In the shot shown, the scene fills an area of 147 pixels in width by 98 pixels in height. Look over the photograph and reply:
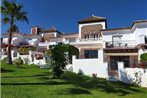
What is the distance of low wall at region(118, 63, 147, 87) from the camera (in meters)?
22.8

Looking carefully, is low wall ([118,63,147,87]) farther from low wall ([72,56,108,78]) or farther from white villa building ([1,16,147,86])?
low wall ([72,56,108,78])

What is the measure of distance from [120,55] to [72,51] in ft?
30.1

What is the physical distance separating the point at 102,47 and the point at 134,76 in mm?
16805

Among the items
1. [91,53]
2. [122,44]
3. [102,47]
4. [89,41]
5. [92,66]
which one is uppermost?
[89,41]

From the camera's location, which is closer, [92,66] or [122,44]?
[92,66]

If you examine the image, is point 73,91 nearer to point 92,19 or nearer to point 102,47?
point 102,47

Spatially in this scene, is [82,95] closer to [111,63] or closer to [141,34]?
[111,63]

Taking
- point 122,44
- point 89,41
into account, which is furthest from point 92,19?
point 122,44

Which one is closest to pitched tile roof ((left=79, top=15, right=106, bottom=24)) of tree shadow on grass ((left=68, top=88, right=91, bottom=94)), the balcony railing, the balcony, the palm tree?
the balcony

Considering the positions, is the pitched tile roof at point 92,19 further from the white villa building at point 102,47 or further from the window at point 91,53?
the window at point 91,53

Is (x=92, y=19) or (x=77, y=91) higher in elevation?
(x=92, y=19)

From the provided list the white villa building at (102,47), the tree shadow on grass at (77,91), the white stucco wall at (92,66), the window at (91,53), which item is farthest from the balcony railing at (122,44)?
the tree shadow on grass at (77,91)

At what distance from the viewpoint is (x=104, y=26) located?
45.3 metres

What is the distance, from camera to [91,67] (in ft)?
90.0
